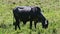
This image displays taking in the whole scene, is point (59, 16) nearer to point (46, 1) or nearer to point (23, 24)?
point (23, 24)

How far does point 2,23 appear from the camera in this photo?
19812 millimetres

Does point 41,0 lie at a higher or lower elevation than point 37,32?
lower

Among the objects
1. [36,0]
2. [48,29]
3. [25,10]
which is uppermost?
[25,10]

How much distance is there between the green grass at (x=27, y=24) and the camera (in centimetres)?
1631

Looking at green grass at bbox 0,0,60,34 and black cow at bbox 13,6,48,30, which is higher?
black cow at bbox 13,6,48,30

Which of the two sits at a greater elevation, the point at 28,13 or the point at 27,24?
the point at 28,13

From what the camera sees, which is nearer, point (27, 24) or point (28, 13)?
point (28, 13)

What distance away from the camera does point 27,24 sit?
18656 mm

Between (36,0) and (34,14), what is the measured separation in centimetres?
1562

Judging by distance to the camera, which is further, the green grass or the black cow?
the black cow

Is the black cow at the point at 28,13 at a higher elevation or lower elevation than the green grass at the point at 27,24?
higher

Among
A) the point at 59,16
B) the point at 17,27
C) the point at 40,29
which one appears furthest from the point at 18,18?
the point at 59,16

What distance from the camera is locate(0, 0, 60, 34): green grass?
1631 centimetres

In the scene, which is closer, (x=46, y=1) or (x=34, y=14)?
(x=34, y=14)
